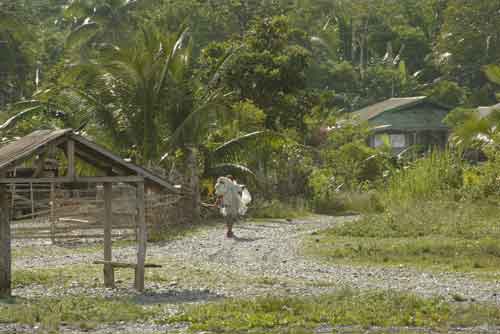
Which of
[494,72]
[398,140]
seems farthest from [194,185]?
[398,140]

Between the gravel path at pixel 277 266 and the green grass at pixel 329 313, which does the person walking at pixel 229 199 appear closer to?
the gravel path at pixel 277 266

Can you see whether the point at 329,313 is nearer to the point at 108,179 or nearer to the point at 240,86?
the point at 108,179

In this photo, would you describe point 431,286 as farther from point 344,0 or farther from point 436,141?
point 344,0

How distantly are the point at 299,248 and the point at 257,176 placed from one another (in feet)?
40.9

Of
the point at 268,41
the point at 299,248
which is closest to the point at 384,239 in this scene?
the point at 299,248

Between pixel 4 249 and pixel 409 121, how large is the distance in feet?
134

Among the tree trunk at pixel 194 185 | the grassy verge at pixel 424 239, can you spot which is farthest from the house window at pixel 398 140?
the grassy verge at pixel 424 239

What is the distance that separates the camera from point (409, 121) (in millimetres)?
55312

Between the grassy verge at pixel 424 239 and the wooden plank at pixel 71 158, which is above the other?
the wooden plank at pixel 71 158

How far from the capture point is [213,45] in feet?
130

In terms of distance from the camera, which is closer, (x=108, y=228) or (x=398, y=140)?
(x=108, y=228)

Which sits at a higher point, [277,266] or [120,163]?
[120,163]

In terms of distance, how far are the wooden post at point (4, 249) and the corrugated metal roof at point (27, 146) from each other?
0.68m

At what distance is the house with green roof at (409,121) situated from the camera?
180 ft
